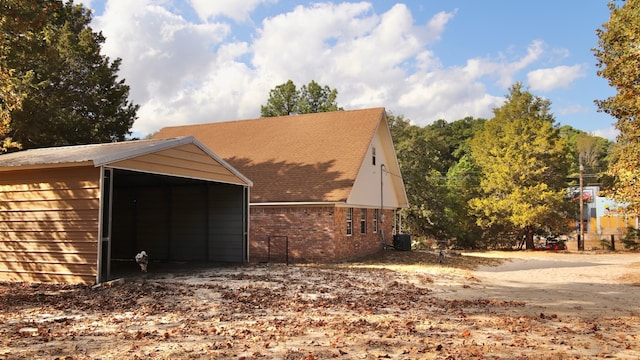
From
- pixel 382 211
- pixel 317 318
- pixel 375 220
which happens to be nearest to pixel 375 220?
pixel 375 220

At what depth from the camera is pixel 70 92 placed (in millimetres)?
23078

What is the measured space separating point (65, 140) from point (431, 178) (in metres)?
21.3

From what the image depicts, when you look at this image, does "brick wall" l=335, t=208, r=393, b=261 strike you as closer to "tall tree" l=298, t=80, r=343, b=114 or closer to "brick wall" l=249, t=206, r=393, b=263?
"brick wall" l=249, t=206, r=393, b=263

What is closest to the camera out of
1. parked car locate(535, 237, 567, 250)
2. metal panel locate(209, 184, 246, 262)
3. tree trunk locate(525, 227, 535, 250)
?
metal panel locate(209, 184, 246, 262)

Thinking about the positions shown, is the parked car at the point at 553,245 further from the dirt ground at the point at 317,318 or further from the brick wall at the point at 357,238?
the dirt ground at the point at 317,318

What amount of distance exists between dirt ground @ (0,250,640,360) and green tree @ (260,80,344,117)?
88.8ft

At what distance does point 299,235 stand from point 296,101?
23292 mm

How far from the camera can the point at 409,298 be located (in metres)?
10.6

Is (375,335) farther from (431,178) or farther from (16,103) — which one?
(431,178)

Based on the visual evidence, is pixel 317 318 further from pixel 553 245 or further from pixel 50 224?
pixel 553 245

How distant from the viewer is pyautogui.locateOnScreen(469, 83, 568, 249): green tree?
2869 centimetres

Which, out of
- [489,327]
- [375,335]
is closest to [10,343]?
[375,335]

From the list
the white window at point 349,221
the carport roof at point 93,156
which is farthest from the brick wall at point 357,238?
the carport roof at point 93,156

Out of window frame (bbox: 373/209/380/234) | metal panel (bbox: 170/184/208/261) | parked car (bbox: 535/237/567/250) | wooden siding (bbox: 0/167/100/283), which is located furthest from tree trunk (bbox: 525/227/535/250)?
wooden siding (bbox: 0/167/100/283)
